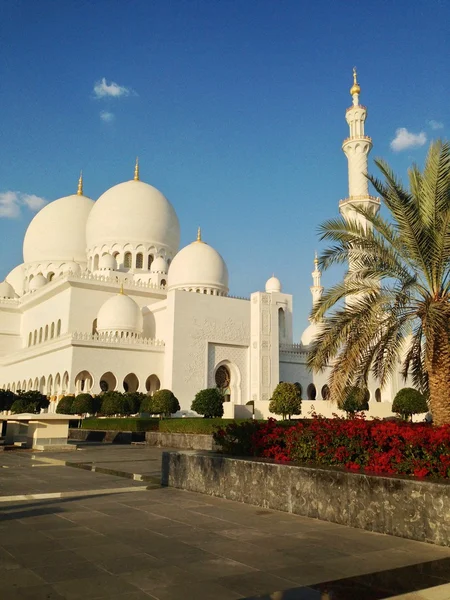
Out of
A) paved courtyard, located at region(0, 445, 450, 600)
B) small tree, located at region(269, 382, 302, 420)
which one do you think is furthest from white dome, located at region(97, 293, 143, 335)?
paved courtyard, located at region(0, 445, 450, 600)

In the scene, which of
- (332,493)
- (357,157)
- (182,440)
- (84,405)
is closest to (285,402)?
(182,440)

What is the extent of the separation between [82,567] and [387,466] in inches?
118

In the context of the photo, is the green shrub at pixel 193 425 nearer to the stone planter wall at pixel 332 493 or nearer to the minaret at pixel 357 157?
the stone planter wall at pixel 332 493

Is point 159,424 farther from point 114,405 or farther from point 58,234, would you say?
point 58,234

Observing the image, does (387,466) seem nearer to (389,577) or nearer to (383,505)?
(383,505)

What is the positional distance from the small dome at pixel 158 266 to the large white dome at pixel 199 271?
1709mm

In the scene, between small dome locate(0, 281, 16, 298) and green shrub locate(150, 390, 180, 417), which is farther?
small dome locate(0, 281, 16, 298)

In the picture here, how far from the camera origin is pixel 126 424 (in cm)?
1922

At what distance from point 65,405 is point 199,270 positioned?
36.6ft

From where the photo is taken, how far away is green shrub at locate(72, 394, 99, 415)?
23.8m

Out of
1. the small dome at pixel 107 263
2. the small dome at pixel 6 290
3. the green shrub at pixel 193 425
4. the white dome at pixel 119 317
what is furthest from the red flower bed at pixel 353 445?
the small dome at pixel 6 290

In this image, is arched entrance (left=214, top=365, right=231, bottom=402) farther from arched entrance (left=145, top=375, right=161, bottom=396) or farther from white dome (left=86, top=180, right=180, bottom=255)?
white dome (left=86, top=180, right=180, bottom=255)

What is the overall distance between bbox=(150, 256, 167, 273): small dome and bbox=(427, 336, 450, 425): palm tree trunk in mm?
27516

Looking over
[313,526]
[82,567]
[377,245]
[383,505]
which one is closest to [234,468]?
[313,526]
